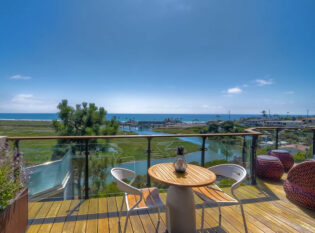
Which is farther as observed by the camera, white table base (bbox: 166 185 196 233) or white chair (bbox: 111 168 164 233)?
white table base (bbox: 166 185 196 233)

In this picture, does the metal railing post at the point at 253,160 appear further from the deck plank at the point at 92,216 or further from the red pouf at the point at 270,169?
the deck plank at the point at 92,216

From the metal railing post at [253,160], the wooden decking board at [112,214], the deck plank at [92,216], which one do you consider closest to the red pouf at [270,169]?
the metal railing post at [253,160]

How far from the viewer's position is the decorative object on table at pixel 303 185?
2450mm

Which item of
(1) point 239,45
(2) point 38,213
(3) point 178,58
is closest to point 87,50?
(3) point 178,58

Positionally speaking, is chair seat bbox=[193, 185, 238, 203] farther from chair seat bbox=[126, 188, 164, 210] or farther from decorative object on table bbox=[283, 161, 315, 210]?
decorative object on table bbox=[283, 161, 315, 210]

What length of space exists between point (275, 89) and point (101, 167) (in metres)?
17.3

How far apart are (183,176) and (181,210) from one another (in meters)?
0.35

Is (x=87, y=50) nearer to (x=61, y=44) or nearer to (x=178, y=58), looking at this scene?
(x=61, y=44)

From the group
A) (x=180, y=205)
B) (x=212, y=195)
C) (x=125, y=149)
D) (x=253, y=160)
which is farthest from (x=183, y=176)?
(x=253, y=160)

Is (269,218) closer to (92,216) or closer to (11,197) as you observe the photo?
(92,216)

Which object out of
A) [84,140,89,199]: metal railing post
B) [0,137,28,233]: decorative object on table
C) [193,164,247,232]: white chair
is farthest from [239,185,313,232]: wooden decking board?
[0,137,28,233]: decorative object on table

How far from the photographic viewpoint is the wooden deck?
200 cm

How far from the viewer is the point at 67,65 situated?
11703 mm

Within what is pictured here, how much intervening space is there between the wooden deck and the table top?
28.6 inches
